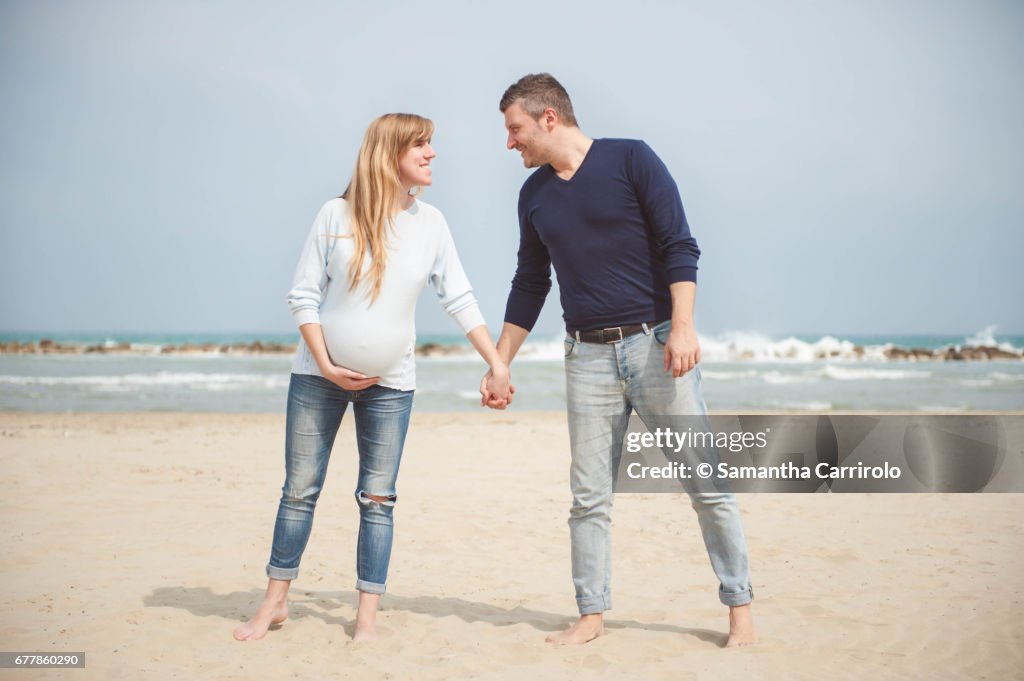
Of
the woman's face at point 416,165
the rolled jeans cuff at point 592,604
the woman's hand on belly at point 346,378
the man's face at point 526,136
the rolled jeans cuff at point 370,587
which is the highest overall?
the man's face at point 526,136

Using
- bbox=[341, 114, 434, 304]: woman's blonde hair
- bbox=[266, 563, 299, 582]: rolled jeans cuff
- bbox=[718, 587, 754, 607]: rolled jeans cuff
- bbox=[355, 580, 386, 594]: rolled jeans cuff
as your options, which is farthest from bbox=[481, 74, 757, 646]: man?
bbox=[266, 563, 299, 582]: rolled jeans cuff

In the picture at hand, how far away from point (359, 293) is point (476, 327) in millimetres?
491

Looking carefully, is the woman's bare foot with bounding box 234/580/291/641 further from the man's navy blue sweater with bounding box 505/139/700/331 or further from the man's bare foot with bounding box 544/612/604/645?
the man's navy blue sweater with bounding box 505/139/700/331

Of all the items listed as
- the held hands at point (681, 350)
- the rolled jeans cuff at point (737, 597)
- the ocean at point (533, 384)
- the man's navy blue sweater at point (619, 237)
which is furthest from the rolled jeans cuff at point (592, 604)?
the ocean at point (533, 384)

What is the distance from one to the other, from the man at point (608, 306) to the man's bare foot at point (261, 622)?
45.2 inches

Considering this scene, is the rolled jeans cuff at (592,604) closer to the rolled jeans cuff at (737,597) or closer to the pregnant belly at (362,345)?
the rolled jeans cuff at (737,597)

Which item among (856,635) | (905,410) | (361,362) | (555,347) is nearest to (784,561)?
(856,635)

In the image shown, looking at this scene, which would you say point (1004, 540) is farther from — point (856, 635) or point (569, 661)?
Result: point (569, 661)

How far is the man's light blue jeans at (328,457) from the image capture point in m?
3.31

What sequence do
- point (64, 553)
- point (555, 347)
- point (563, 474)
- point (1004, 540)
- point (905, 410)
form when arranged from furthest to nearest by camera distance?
point (555, 347), point (905, 410), point (563, 474), point (1004, 540), point (64, 553)

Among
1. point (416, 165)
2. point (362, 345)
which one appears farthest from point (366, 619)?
point (416, 165)

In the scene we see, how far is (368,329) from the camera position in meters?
3.22

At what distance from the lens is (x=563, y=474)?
808 centimetres

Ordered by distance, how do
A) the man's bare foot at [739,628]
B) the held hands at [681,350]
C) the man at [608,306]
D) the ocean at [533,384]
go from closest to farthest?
the held hands at [681,350] < the man at [608,306] < the man's bare foot at [739,628] < the ocean at [533,384]
